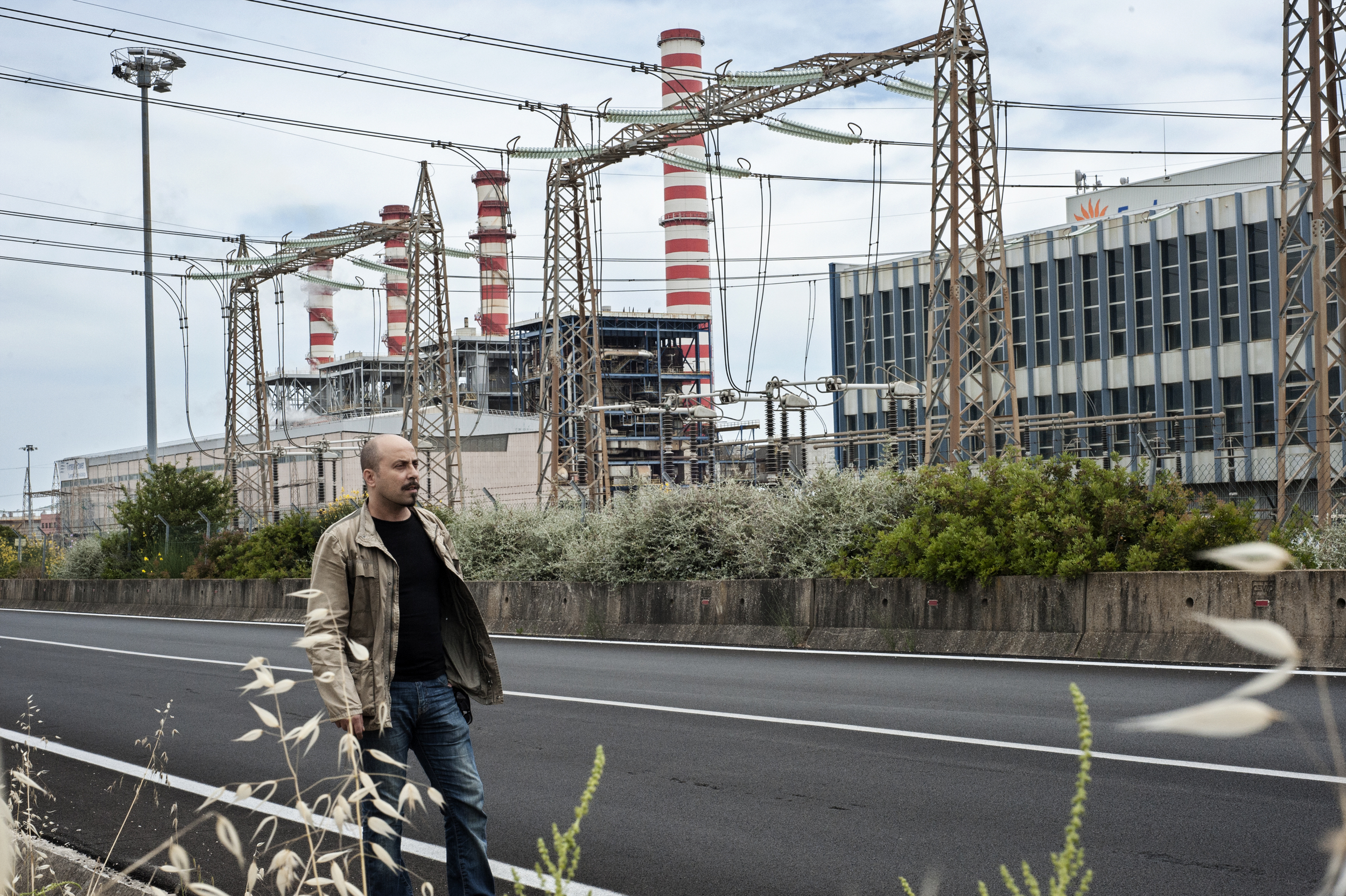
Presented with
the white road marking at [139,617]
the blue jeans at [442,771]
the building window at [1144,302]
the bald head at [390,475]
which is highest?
the building window at [1144,302]

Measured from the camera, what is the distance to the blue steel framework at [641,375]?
252ft

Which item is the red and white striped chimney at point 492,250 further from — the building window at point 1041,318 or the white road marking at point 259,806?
the white road marking at point 259,806

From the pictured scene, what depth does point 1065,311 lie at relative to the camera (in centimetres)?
5441

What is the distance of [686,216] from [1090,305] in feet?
102

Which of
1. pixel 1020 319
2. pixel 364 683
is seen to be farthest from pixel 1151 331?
pixel 364 683

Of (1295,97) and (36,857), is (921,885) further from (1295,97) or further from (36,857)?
(1295,97)

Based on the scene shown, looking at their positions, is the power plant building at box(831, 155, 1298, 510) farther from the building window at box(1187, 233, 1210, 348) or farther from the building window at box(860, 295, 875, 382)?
the building window at box(860, 295, 875, 382)

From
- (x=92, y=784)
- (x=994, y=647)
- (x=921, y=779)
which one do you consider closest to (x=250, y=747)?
(x=92, y=784)

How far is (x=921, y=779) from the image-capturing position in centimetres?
784

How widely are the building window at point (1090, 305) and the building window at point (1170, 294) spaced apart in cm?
307

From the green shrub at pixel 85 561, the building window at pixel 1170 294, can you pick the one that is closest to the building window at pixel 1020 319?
the building window at pixel 1170 294

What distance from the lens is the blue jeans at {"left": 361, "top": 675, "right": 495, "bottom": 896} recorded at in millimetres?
4891

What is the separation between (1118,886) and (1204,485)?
35.8 m

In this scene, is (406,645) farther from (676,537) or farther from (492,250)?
(492,250)
